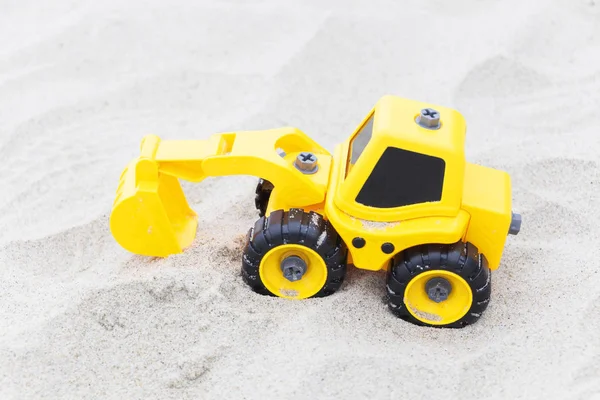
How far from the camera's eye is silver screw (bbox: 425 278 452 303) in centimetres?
252

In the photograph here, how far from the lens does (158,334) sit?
247 centimetres

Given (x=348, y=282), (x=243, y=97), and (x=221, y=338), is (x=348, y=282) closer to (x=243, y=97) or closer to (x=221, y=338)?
(x=221, y=338)

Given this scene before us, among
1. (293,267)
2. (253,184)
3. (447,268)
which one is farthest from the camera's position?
(253,184)

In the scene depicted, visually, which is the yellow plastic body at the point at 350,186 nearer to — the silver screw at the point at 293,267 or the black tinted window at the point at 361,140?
the black tinted window at the point at 361,140

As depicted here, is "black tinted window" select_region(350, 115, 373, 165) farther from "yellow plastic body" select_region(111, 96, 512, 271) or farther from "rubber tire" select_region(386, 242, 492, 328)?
"rubber tire" select_region(386, 242, 492, 328)

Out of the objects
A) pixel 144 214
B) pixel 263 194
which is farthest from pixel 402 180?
pixel 144 214

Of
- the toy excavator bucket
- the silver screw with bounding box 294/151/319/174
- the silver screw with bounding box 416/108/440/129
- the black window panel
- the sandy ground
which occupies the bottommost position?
the sandy ground

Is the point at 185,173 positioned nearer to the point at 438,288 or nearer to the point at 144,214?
the point at 144,214

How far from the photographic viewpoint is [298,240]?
2500 millimetres

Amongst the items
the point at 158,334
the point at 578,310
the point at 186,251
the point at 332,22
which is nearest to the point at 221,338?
the point at 158,334

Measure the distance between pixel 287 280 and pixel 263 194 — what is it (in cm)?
44

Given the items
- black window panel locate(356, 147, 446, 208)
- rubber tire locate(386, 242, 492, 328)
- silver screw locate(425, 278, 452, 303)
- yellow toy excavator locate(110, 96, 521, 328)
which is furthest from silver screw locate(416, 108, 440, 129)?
silver screw locate(425, 278, 452, 303)

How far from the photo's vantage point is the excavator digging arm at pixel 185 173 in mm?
2568

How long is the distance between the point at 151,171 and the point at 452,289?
3.54ft
